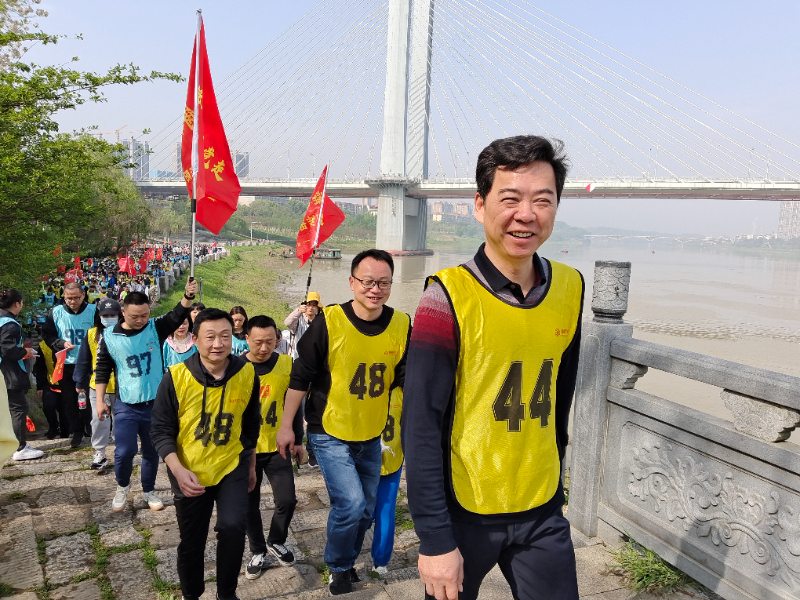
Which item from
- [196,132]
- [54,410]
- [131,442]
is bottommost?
[54,410]

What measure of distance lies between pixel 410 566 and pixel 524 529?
1601 mm

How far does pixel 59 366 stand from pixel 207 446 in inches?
103

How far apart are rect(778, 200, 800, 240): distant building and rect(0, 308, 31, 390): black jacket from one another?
11580 centimetres

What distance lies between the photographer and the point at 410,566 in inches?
103

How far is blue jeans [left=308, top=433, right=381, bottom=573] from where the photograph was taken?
213cm

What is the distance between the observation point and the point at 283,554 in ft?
8.32

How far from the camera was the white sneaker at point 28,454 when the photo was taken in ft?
12.3

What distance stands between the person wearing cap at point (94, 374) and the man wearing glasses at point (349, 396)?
6.04 ft

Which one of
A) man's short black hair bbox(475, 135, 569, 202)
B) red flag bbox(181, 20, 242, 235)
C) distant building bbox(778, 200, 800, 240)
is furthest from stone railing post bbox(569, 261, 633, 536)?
distant building bbox(778, 200, 800, 240)

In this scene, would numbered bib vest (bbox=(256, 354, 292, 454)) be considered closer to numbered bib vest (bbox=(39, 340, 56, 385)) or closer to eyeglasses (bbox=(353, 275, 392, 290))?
eyeglasses (bbox=(353, 275, 392, 290))

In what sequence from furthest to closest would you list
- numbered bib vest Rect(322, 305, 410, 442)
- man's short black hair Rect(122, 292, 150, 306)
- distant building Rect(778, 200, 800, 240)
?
distant building Rect(778, 200, 800, 240) → man's short black hair Rect(122, 292, 150, 306) → numbered bib vest Rect(322, 305, 410, 442)

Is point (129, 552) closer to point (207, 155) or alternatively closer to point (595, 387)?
point (595, 387)

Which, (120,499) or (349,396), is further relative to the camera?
(120,499)

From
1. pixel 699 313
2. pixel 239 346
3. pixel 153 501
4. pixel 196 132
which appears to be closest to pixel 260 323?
pixel 239 346
